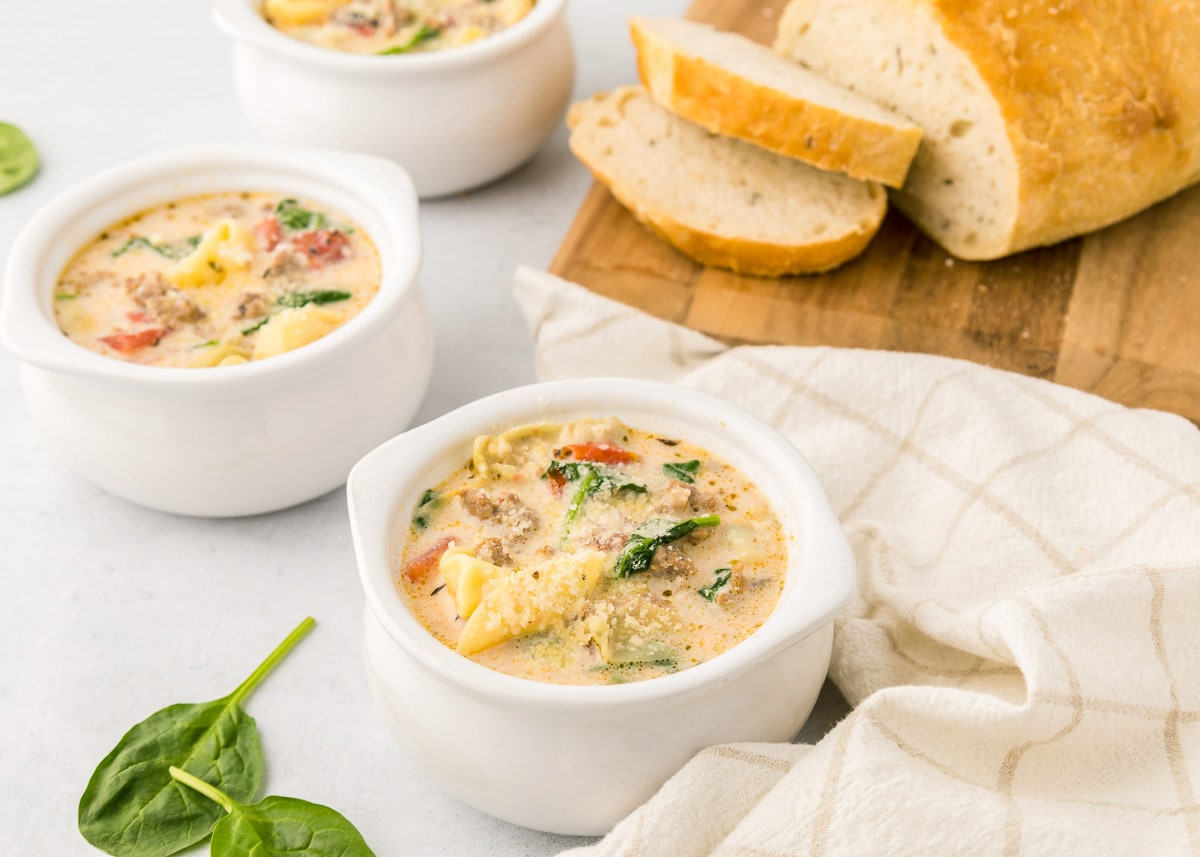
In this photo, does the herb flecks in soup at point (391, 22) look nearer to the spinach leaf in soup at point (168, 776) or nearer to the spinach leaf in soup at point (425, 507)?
the spinach leaf in soup at point (425, 507)

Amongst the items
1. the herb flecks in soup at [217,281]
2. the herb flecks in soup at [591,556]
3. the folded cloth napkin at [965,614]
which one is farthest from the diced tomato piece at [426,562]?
the herb flecks in soup at [217,281]

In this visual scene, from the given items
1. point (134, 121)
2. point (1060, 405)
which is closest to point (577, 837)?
point (1060, 405)

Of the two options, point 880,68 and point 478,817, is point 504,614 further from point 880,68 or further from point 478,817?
point 880,68

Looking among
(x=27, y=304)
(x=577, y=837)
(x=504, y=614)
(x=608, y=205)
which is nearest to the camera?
(x=504, y=614)

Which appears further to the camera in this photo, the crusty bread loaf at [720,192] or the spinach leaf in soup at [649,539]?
the crusty bread loaf at [720,192]

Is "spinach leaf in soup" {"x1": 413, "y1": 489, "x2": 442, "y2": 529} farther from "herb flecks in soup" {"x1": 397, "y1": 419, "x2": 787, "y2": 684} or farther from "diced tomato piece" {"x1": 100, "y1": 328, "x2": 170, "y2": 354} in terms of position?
"diced tomato piece" {"x1": 100, "y1": 328, "x2": 170, "y2": 354}

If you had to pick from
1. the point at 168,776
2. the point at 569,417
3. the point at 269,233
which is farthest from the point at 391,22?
the point at 168,776

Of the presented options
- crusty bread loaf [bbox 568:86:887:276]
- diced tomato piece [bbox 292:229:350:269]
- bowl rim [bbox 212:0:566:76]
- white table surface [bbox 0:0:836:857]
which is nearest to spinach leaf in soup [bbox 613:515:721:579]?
white table surface [bbox 0:0:836:857]
